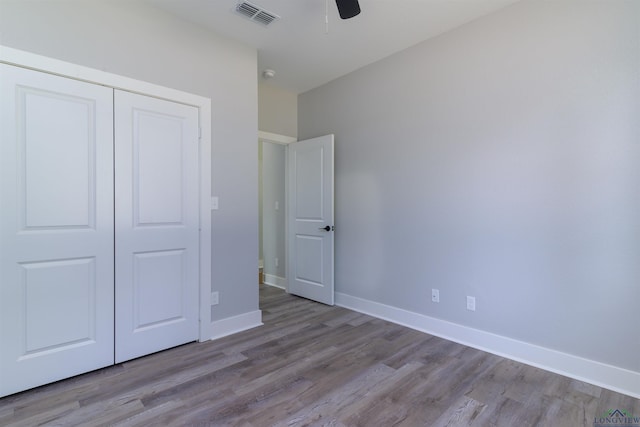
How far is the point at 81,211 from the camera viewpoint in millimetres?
2135

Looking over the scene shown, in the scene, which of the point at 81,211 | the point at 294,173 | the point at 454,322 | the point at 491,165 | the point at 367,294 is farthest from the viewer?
the point at 294,173

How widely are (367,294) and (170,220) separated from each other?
2.16 metres

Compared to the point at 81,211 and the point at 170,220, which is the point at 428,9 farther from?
the point at 81,211

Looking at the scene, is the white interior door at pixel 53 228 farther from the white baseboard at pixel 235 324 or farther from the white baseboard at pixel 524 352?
the white baseboard at pixel 524 352

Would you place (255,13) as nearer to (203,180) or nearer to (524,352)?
(203,180)

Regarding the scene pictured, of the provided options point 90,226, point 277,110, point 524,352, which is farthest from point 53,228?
point 524,352

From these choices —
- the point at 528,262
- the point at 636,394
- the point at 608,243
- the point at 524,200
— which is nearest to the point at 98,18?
the point at 524,200

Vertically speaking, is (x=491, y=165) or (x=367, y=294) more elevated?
(x=491, y=165)

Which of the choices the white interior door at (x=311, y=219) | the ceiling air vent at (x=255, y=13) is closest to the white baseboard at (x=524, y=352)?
the white interior door at (x=311, y=219)

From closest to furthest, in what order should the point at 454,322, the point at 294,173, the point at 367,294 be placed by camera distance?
the point at 454,322 → the point at 367,294 → the point at 294,173

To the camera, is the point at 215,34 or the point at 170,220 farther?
the point at 215,34

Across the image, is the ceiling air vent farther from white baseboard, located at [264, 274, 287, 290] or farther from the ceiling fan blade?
white baseboard, located at [264, 274, 287, 290]

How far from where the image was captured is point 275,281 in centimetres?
471

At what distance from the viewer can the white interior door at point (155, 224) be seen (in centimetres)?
230
